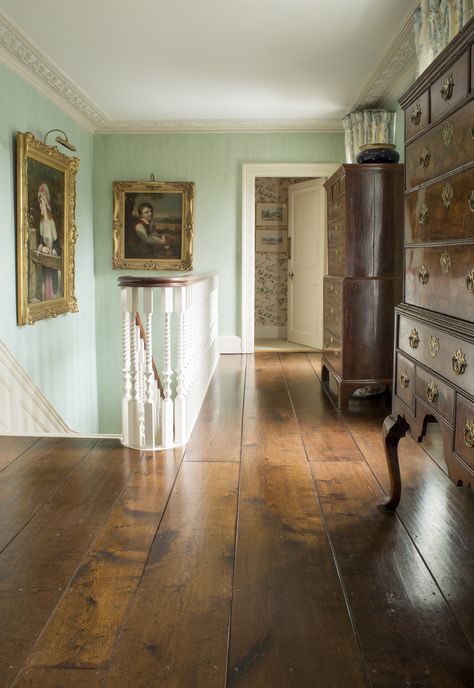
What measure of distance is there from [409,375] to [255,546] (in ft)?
2.91

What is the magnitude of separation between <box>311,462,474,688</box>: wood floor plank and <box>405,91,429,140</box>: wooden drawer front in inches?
60.9

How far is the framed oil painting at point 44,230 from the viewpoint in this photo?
5.59 m

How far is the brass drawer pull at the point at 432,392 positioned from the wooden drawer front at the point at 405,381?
0.21 m

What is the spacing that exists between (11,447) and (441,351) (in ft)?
8.57

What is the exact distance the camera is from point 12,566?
233 centimetres

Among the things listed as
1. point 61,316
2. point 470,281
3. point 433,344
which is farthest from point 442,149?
point 61,316

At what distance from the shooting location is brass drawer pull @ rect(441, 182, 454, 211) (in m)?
2.10

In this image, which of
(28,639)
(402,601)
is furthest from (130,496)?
(402,601)

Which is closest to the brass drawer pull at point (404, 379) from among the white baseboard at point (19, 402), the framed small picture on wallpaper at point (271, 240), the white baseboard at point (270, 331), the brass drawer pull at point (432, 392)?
the brass drawer pull at point (432, 392)

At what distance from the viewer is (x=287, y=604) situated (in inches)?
81.5

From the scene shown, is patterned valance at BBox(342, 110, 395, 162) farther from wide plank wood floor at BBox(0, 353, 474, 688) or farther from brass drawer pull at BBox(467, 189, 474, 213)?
brass drawer pull at BBox(467, 189, 474, 213)

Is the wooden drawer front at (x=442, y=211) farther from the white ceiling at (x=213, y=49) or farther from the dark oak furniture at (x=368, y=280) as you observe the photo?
the white ceiling at (x=213, y=49)

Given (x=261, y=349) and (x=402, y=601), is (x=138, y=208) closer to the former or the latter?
(x=261, y=349)

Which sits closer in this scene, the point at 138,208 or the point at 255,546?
the point at 255,546
